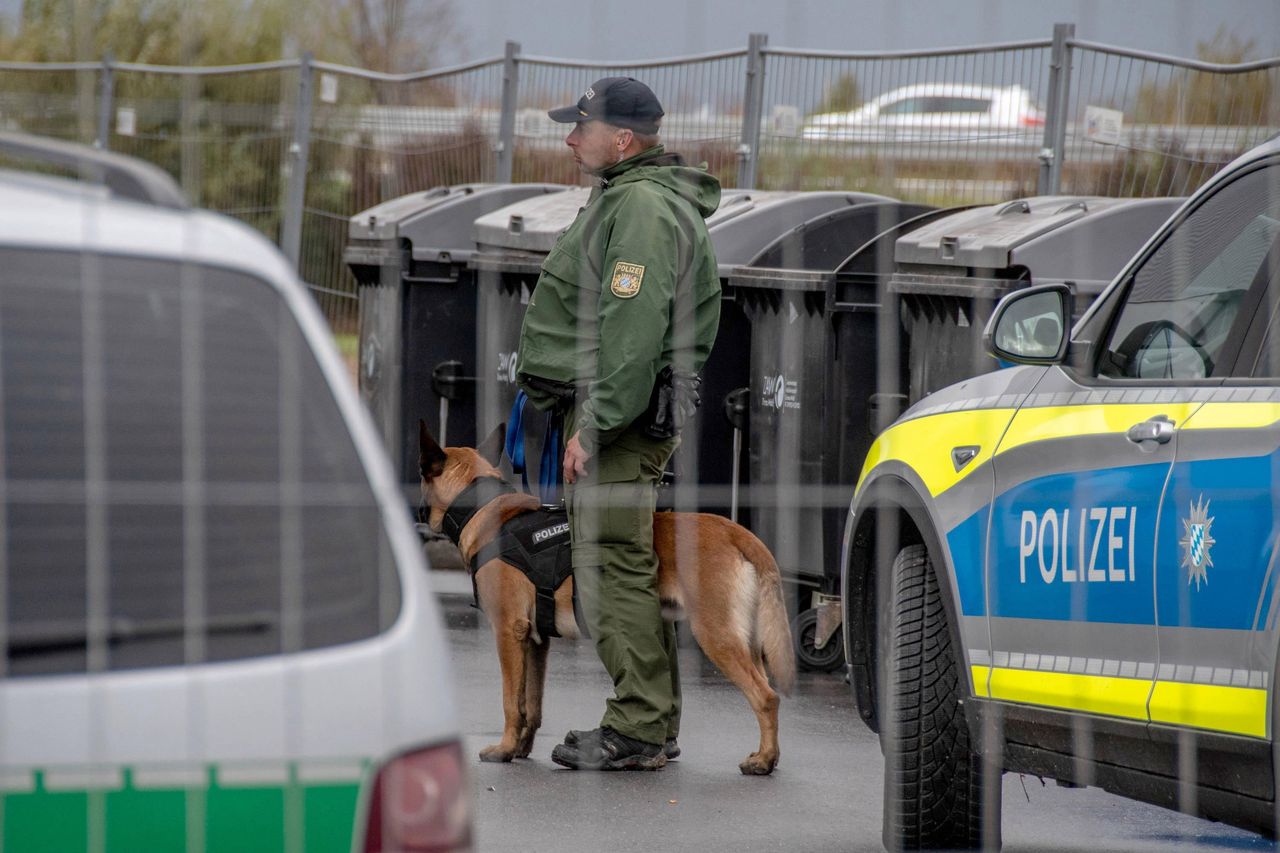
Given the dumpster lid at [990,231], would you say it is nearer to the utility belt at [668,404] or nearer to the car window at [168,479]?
the utility belt at [668,404]

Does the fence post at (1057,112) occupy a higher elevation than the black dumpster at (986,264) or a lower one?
higher

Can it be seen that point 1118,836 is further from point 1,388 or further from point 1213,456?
point 1,388

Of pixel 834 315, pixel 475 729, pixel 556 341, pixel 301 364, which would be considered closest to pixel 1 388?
pixel 301 364

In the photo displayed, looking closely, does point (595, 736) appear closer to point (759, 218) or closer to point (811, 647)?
point (811, 647)

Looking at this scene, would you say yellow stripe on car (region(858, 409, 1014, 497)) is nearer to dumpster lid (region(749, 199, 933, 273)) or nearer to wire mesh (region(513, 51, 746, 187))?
dumpster lid (region(749, 199, 933, 273))

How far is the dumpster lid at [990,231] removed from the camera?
6.37 meters

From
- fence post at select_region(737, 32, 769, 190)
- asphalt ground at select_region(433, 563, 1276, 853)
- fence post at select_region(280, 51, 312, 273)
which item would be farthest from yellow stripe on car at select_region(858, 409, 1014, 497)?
fence post at select_region(737, 32, 769, 190)

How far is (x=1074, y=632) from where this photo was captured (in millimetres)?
3875

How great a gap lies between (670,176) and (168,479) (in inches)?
147

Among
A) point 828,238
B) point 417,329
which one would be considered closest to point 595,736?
point 828,238

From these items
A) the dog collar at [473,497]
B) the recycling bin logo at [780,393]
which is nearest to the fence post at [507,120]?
the recycling bin logo at [780,393]

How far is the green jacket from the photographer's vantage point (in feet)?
17.5

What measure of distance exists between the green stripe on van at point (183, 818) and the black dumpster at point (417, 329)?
6924mm

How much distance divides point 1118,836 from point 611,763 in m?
1.55
